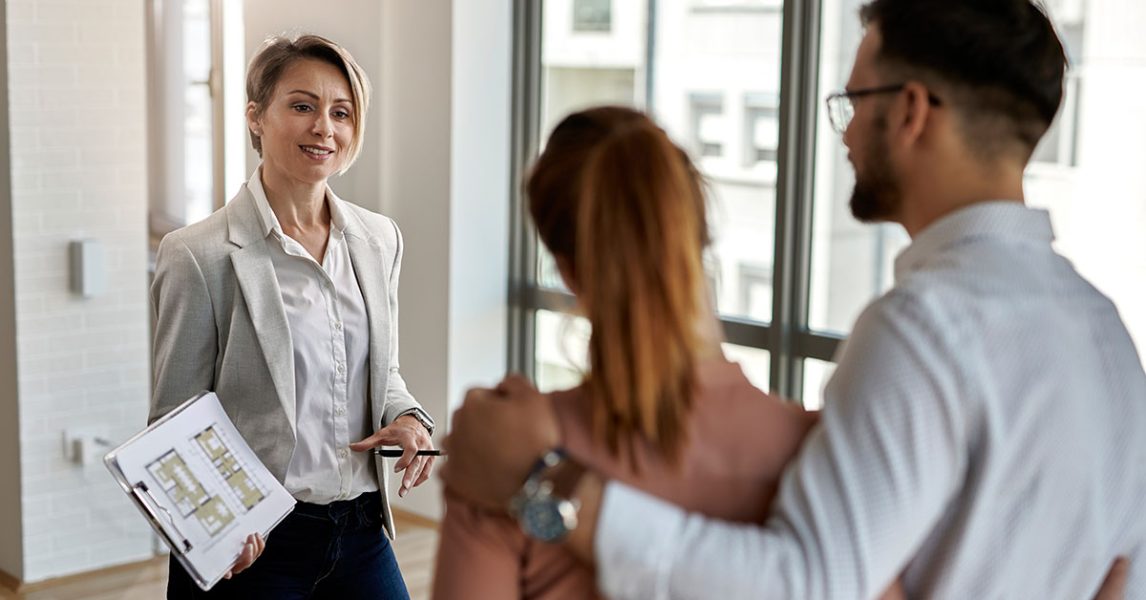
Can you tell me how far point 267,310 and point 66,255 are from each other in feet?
7.39

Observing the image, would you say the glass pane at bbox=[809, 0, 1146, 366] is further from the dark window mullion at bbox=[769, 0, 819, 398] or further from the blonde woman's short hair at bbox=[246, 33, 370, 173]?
the blonde woman's short hair at bbox=[246, 33, 370, 173]

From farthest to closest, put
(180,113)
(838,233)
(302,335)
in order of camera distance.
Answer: (180,113) < (838,233) < (302,335)

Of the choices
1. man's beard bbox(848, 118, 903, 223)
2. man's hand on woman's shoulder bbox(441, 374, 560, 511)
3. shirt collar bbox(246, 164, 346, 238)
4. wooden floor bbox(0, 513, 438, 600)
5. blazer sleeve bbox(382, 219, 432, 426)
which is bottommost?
wooden floor bbox(0, 513, 438, 600)

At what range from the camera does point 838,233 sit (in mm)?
4059

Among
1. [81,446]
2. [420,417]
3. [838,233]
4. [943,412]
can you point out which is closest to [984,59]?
[943,412]

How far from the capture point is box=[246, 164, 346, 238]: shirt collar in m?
2.41

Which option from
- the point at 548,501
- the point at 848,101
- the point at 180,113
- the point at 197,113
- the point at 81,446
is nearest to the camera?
the point at 548,501

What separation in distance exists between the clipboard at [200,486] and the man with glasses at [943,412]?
1.03m

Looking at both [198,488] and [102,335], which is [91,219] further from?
[198,488]

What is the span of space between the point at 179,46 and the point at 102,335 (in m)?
2.13

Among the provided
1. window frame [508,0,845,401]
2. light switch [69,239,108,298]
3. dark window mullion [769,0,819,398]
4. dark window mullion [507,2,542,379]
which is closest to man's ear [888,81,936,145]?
window frame [508,0,845,401]

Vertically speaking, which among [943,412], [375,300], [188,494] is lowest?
[188,494]

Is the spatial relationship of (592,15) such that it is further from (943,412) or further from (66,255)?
(943,412)

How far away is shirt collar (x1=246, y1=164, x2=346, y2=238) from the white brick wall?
6.60 feet
